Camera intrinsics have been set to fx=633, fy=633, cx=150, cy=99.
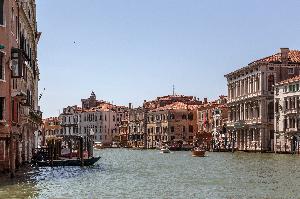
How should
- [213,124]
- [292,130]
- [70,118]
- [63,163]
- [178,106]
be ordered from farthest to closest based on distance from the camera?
1. [70,118]
2. [178,106]
3. [213,124]
4. [292,130]
5. [63,163]

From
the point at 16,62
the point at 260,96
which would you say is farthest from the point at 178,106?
the point at 16,62

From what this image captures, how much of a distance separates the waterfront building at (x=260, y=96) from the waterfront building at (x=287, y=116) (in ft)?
12.2

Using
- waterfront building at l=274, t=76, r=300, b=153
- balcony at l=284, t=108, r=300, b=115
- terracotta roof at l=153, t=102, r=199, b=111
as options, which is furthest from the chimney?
terracotta roof at l=153, t=102, r=199, b=111

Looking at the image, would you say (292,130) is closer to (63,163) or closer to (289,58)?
(289,58)

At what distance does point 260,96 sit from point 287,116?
327 inches

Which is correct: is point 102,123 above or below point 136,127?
above

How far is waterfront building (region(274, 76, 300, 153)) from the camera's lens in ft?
225

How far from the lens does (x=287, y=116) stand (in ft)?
231

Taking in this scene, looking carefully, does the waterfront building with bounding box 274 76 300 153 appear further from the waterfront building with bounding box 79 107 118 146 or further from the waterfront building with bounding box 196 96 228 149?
the waterfront building with bounding box 79 107 118 146

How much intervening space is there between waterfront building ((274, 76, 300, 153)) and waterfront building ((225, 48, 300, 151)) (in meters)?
3.73

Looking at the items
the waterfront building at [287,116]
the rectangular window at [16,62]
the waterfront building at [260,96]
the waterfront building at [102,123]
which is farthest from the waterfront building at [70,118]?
the rectangular window at [16,62]

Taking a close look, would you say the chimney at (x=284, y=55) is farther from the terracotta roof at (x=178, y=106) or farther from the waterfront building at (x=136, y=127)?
the waterfront building at (x=136, y=127)

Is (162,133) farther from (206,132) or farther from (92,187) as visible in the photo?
(92,187)

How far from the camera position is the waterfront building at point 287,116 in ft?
225
